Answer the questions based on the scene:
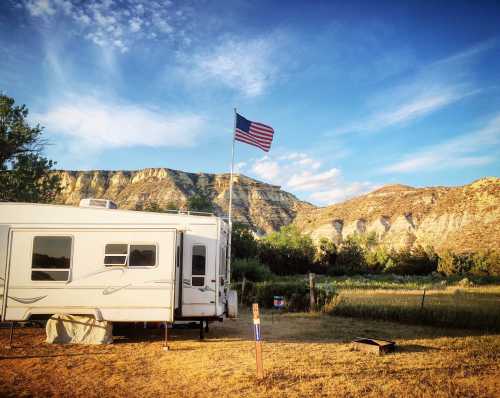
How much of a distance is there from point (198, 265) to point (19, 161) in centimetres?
1893

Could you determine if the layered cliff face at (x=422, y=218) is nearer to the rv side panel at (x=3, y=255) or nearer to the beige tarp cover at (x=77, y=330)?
the beige tarp cover at (x=77, y=330)

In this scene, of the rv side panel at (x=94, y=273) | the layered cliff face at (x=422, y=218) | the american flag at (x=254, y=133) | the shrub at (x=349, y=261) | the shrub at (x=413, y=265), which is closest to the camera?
the rv side panel at (x=94, y=273)

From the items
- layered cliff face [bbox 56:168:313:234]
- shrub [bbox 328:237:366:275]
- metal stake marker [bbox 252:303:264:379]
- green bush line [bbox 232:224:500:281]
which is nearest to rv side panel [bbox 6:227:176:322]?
metal stake marker [bbox 252:303:264:379]

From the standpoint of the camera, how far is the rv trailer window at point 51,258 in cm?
979

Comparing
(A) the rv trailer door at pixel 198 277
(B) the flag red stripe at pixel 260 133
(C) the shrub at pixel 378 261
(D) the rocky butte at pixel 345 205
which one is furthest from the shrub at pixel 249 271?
(C) the shrub at pixel 378 261

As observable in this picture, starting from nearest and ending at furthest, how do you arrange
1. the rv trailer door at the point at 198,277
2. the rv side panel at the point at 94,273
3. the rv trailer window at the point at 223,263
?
the rv side panel at the point at 94,273 < the rv trailer door at the point at 198,277 < the rv trailer window at the point at 223,263

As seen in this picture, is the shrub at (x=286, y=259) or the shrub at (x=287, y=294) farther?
the shrub at (x=286, y=259)

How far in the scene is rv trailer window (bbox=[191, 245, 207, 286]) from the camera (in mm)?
10266

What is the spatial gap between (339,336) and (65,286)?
739cm

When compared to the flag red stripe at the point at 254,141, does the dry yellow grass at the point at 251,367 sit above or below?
below

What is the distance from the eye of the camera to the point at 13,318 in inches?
376

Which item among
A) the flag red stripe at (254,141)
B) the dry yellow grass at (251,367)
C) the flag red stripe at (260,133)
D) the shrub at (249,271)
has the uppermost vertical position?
the flag red stripe at (260,133)

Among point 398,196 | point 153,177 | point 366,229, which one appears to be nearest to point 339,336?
point 366,229

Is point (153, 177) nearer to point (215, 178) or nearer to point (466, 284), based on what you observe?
point (215, 178)
